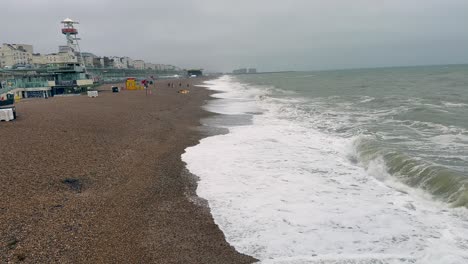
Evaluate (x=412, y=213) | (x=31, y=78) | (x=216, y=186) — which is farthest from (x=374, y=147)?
(x=31, y=78)

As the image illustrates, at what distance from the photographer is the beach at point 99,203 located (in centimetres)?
685

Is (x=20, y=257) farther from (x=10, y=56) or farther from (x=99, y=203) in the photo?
(x=10, y=56)

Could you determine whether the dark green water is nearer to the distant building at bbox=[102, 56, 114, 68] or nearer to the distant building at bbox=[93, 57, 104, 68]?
the distant building at bbox=[93, 57, 104, 68]

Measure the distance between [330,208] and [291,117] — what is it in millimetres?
17021

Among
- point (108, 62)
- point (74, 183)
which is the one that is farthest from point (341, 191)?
point (108, 62)

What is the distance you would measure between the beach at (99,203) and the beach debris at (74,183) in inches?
1.1

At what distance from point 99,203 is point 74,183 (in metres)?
1.86

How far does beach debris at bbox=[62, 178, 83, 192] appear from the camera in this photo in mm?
10047

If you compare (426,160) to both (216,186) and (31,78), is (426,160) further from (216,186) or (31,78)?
(31,78)


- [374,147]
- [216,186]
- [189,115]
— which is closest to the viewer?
[216,186]

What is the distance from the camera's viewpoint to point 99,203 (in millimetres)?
9164

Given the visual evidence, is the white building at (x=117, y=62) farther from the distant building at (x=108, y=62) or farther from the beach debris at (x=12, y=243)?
the beach debris at (x=12, y=243)

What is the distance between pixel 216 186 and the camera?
36.3 ft

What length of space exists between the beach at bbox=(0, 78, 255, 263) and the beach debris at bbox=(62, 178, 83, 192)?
3cm
